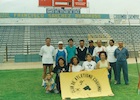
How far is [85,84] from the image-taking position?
7812 millimetres

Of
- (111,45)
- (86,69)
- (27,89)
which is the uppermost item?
(111,45)

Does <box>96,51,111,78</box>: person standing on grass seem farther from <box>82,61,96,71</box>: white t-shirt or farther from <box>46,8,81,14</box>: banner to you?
<box>46,8,81,14</box>: banner

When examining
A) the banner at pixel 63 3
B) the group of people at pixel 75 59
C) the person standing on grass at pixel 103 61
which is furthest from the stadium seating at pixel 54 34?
the person standing on grass at pixel 103 61

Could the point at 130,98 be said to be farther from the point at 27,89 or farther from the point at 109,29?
the point at 109,29

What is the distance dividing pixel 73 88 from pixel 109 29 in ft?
106

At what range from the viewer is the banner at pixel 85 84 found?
766 cm

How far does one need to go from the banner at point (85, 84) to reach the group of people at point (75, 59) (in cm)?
38

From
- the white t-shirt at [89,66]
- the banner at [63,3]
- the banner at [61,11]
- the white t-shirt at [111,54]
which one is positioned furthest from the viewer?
the banner at [61,11]

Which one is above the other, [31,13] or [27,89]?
[31,13]

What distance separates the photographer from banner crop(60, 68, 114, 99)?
25.1ft

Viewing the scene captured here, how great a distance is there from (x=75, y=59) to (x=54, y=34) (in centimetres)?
2792

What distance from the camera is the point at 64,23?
3675cm

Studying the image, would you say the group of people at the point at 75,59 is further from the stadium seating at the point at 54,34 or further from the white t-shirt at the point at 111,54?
the stadium seating at the point at 54,34

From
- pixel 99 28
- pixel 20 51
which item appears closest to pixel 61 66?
pixel 20 51
